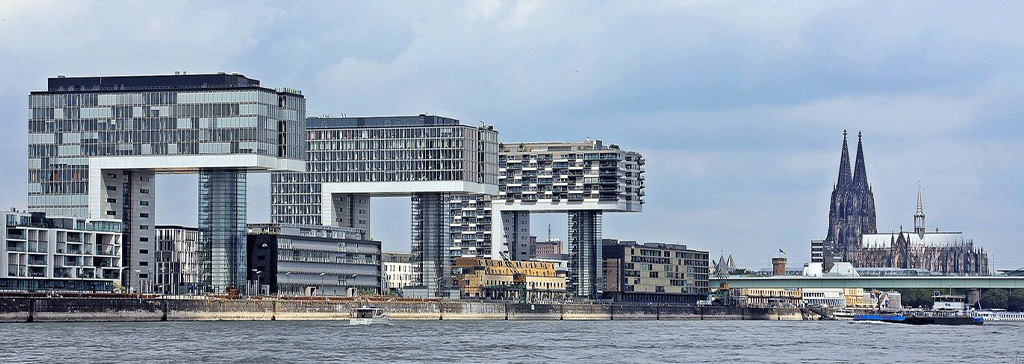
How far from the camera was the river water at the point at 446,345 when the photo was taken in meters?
113

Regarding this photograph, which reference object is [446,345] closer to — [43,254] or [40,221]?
[43,254]

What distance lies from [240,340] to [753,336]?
5344 cm

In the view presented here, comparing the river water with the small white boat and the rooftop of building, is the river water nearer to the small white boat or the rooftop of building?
the small white boat

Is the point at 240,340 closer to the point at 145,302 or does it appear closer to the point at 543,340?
the point at 543,340

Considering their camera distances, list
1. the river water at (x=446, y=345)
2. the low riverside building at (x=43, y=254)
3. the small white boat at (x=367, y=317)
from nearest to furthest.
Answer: the river water at (x=446, y=345) → the small white boat at (x=367, y=317) → the low riverside building at (x=43, y=254)

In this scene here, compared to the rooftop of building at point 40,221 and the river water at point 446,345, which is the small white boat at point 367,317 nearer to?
the river water at point 446,345

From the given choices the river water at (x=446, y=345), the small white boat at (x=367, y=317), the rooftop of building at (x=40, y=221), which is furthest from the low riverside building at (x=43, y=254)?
the small white boat at (x=367, y=317)

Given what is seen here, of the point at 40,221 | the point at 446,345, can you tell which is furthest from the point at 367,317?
the point at 446,345

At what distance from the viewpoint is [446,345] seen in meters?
132

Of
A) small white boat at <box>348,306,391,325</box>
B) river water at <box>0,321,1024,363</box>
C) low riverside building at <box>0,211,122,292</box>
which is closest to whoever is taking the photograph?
river water at <box>0,321,1024,363</box>

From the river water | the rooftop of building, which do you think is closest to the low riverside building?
the rooftop of building

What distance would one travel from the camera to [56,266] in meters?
195

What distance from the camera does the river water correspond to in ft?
371

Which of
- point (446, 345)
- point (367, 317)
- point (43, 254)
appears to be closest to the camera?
point (446, 345)
